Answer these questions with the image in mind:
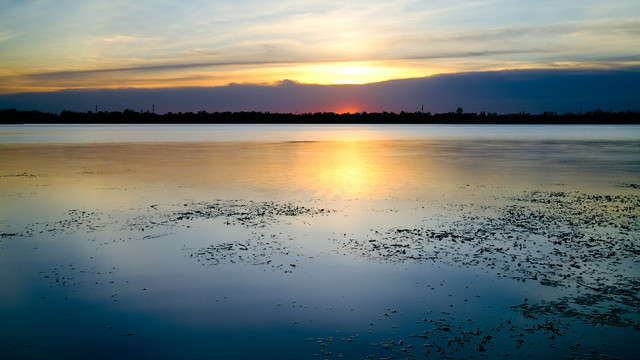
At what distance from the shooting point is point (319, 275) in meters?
10.4

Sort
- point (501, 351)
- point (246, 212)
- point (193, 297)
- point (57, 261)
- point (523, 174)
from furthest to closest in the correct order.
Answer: point (523, 174) < point (246, 212) < point (57, 261) < point (193, 297) < point (501, 351)

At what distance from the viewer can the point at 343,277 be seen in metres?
10.2

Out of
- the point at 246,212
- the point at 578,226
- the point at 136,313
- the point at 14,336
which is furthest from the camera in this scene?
the point at 246,212

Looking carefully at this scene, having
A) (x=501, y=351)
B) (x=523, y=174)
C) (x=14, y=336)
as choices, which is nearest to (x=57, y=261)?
(x=14, y=336)

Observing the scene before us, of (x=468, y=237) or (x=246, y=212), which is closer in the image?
(x=468, y=237)

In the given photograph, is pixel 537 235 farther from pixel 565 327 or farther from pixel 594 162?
pixel 594 162

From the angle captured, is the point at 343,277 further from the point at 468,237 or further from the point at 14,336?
the point at 14,336

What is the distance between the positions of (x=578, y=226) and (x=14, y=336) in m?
13.5

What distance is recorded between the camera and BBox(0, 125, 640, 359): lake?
7426 mm

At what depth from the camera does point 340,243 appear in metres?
13.0

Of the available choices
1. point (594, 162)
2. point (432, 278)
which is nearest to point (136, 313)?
point (432, 278)

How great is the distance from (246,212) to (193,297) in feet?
25.1

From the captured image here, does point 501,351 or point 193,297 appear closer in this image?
point 501,351

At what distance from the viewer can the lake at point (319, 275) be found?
7.43 metres
